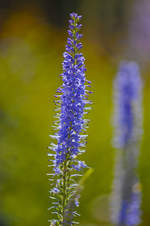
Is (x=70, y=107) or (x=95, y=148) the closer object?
(x=70, y=107)

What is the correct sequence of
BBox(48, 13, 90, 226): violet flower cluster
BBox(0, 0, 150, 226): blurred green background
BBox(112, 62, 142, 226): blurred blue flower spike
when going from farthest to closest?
BBox(0, 0, 150, 226): blurred green background → BBox(112, 62, 142, 226): blurred blue flower spike → BBox(48, 13, 90, 226): violet flower cluster

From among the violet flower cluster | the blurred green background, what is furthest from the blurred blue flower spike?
the violet flower cluster

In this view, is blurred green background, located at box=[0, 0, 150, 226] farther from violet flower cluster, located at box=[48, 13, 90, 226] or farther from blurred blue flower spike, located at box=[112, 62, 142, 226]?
violet flower cluster, located at box=[48, 13, 90, 226]

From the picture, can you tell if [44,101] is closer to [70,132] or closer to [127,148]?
[127,148]

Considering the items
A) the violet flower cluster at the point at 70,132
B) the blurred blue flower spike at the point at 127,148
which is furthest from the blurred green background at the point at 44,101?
the violet flower cluster at the point at 70,132

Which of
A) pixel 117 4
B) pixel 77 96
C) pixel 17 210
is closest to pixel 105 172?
pixel 17 210

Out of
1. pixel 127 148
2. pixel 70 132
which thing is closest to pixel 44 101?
pixel 127 148

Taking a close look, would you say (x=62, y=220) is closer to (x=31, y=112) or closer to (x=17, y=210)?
(x=17, y=210)
